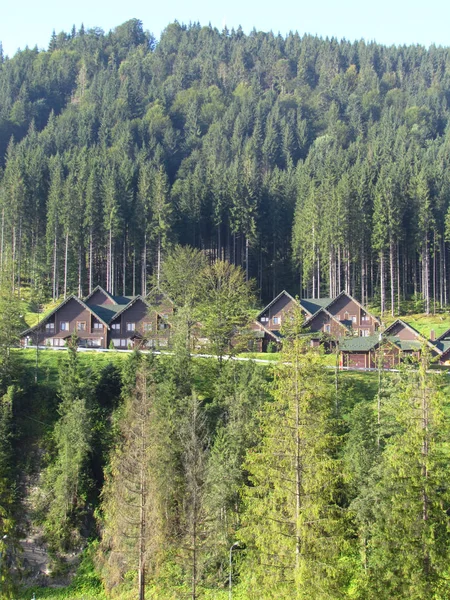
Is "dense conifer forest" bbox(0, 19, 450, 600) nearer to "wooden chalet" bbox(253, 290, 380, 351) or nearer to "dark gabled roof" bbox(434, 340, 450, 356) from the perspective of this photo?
"wooden chalet" bbox(253, 290, 380, 351)

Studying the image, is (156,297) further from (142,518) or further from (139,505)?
(142,518)

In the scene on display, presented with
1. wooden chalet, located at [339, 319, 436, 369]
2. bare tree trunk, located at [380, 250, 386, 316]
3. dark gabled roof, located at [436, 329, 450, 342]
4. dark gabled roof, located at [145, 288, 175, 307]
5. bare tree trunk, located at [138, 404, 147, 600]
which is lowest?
bare tree trunk, located at [138, 404, 147, 600]

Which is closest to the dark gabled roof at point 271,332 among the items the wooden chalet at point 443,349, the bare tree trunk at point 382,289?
the wooden chalet at point 443,349

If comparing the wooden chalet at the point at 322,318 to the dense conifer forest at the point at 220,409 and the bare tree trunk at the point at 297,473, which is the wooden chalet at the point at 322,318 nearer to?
the dense conifer forest at the point at 220,409

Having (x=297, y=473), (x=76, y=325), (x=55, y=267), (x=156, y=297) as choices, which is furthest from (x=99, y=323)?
(x=297, y=473)

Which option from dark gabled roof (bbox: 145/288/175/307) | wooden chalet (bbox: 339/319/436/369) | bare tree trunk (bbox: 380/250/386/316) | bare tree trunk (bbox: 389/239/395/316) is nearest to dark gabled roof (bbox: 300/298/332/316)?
bare tree trunk (bbox: 380/250/386/316)

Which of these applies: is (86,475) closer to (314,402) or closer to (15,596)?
(15,596)

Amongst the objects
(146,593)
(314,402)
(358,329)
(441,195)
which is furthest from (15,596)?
(441,195)

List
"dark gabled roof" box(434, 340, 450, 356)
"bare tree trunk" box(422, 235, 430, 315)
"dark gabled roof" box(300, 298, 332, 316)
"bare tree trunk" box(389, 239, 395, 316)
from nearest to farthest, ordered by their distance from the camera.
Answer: "dark gabled roof" box(434, 340, 450, 356) < "dark gabled roof" box(300, 298, 332, 316) < "bare tree trunk" box(389, 239, 395, 316) < "bare tree trunk" box(422, 235, 430, 315)
